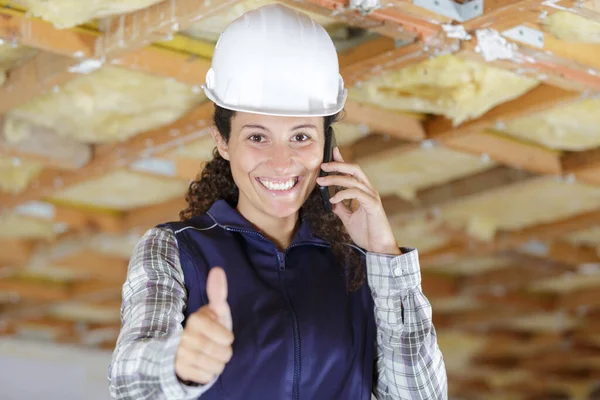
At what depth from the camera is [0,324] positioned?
7199 mm

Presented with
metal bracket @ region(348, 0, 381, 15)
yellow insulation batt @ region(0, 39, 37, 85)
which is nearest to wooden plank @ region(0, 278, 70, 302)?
yellow insulation batt @ region(0, 39, 37, 85)

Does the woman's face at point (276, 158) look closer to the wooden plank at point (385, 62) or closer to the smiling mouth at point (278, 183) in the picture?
the smiling mouth at point (278, 183)

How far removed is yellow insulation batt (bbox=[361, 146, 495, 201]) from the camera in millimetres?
3963

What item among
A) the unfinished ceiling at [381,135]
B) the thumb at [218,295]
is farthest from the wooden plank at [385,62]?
the thumb at [218,295]

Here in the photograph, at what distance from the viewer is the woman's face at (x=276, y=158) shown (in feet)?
5.30

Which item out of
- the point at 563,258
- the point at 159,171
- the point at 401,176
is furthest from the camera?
the point at 563,258

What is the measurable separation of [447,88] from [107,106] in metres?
1.24

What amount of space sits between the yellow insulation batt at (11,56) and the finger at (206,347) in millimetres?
2013

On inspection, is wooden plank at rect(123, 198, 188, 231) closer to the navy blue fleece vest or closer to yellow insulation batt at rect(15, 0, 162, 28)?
yellow insulation batt at rect(15, 0, 162, 28)

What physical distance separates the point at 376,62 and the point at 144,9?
0.72 meters

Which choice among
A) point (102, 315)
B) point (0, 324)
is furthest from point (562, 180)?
point (0, 324)

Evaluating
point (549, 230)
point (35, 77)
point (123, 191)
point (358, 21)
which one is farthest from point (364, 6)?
point (549, 230)

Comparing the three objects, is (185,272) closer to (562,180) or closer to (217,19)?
(217,19)

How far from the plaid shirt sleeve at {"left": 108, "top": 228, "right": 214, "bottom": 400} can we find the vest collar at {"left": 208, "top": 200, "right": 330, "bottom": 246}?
0.43 ft
